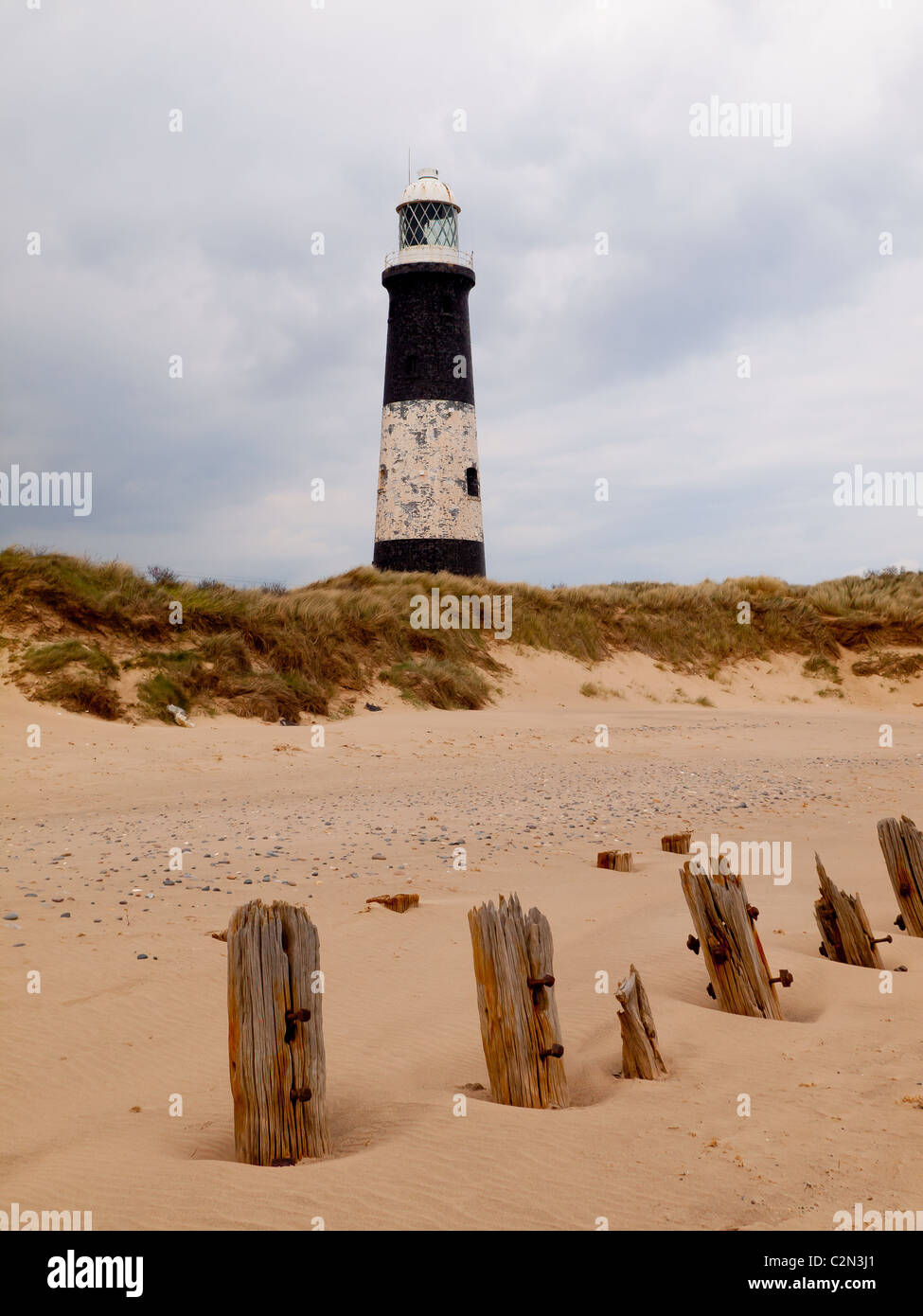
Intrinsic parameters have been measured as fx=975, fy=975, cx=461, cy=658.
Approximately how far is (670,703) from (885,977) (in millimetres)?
19036

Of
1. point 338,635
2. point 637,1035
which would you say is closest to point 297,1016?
point 637,1035

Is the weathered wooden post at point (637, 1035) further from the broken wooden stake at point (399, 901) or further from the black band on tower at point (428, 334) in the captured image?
the black band on tower at point (428, 334)

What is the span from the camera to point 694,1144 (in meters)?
3.61

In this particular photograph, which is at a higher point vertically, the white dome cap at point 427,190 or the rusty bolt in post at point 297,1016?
the white dome cap at point 427,190

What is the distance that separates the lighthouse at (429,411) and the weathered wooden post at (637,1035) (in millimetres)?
25332

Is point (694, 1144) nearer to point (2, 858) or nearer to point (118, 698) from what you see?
point (2, 858)

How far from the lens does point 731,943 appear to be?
508 cm

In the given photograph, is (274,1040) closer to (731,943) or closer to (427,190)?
(731,943)

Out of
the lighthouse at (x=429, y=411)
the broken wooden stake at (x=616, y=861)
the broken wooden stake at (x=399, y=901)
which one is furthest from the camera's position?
the lighthouse at (x=429, y=411)

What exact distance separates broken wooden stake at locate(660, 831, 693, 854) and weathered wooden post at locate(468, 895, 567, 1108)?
5123 mm

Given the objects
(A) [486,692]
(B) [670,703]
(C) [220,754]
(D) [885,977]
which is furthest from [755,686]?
(D) [885,977]

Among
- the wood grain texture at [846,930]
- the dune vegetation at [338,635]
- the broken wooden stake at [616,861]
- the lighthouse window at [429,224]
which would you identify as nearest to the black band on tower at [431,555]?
the dune vegetation at [338,635]

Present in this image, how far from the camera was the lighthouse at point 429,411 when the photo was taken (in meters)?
29.0

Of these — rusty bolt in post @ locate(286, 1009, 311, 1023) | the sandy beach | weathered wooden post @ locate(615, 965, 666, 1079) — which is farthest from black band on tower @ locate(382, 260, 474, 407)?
rusty bolt in post @ locate(286, 1009, 311, 1023)
